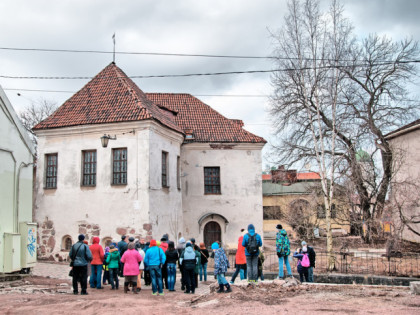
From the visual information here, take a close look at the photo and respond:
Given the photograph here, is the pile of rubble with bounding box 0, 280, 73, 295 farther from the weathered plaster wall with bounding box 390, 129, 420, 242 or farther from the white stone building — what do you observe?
the weathered plaster wall with bounding box 390, 129, 420, 242

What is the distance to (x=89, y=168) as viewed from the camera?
20.9 m

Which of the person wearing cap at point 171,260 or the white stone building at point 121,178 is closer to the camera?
the person wearing cap at point 171,260

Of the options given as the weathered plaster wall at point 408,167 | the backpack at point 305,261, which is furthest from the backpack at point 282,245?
the weathered plaster wall at point 408,167

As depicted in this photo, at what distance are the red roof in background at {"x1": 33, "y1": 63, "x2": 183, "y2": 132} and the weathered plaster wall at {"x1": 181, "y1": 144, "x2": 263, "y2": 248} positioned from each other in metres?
3.66

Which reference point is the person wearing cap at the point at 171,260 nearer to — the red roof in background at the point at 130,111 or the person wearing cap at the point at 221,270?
the person wearing cap at the point at 221,270

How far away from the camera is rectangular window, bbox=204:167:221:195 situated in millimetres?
26016

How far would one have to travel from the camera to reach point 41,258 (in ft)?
67.3

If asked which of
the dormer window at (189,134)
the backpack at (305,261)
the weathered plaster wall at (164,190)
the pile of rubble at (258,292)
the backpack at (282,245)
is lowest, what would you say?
the pile of rubble at (258,292)

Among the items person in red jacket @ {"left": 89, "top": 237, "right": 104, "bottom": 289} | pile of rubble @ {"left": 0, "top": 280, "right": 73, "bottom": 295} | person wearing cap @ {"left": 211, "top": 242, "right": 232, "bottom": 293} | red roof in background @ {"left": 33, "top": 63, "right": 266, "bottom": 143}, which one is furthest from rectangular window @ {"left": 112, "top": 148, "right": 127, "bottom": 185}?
person wearing cap @ {"left": 211, "top": 242, "right": 232, "bottom": 293}

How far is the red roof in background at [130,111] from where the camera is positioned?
67.7ft

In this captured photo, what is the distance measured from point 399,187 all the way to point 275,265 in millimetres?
Result: 7164

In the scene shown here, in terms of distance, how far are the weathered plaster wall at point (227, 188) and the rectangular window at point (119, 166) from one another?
5.84m

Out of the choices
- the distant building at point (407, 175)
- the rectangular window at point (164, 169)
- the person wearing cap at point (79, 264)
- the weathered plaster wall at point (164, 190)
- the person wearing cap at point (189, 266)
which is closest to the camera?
the person wearing cap at point (79, 264)

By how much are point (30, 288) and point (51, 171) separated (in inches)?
428
